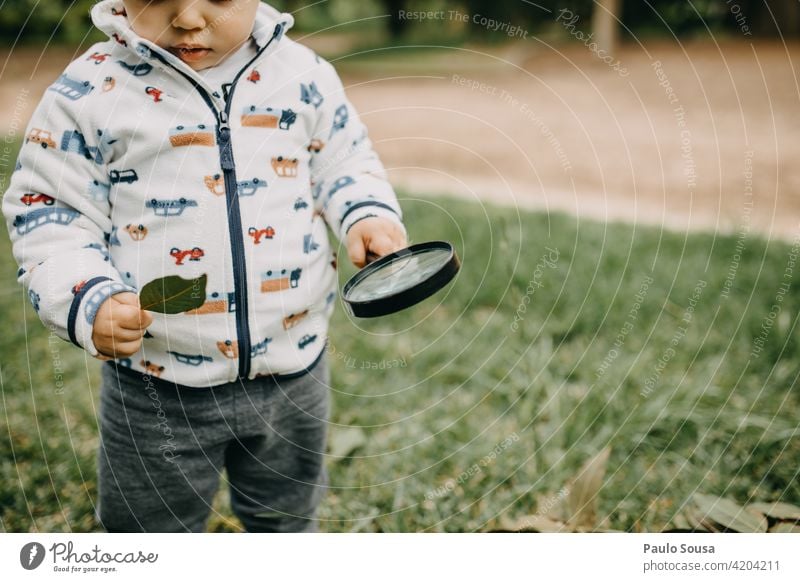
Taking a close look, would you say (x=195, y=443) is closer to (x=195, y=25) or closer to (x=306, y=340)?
(x=306, y=340)

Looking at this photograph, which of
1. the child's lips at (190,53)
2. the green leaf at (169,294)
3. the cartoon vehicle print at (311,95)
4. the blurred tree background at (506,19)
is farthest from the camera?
the blurred tree background at (506,19)

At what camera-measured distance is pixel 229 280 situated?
99 centimetres

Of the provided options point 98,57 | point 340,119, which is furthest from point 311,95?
point 98,57

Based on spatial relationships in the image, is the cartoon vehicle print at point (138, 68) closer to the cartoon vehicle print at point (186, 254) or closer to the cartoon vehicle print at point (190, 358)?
the cartoon vehicle print at point (186, 254)

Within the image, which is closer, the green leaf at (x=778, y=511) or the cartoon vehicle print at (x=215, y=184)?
the cartoon vehicle print at (x=215, y=184)

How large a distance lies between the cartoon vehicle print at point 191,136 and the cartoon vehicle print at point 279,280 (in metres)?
0.19

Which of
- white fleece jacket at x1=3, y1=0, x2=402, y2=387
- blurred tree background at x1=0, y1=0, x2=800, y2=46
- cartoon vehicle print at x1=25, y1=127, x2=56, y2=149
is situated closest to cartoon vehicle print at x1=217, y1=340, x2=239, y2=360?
white fleece jacket at x1=3, y1=0, x2=402, y2=387

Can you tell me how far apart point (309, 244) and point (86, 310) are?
32cm

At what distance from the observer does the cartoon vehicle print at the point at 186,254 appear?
962mm

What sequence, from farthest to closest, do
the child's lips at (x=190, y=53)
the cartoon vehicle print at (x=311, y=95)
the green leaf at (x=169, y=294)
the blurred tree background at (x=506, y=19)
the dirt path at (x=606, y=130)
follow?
the blurred tree background at (x=506, y=19)
the dirt path at (x=606, y=130)
the cartoon vehicle print at (x=311, y=95)
the child's lips at (x=190, y=53)
the green leaf at (x=169, y=294)

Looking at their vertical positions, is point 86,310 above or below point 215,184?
below

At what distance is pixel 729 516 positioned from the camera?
127 cm

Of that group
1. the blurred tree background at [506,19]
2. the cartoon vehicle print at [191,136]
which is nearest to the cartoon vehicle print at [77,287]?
the cartoon vehicle print at [191,136]
